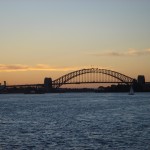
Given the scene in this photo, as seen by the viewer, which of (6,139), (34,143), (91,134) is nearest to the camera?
(34,143)

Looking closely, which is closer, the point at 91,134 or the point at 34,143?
the point at 34,143

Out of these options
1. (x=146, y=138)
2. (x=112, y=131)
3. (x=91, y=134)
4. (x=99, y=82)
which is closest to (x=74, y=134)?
(x=91, y=134)

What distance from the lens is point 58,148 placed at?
90.3 ft

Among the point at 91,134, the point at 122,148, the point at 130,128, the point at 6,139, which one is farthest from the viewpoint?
the point at 130,128

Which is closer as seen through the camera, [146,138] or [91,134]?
[146,138]

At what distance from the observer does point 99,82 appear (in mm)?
178375

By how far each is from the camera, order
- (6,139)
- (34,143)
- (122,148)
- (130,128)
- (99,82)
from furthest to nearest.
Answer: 1. (99,82)
2. (130,128)
3. (6,139)
4. (34,143)
5. (122,148)

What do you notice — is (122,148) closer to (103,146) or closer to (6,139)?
(103,146)

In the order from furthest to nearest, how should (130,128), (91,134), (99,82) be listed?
(99,82)
(130,128)
(91,134)

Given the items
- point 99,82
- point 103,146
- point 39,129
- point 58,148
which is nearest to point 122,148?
point 103,146

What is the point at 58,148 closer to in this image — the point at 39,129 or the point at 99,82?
the point at 39,129

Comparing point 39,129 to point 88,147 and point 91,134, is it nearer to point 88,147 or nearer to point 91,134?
point 91,134

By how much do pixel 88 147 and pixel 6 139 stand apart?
6.67 metres

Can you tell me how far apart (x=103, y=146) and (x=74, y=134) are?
6328 millimetres
